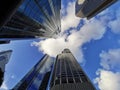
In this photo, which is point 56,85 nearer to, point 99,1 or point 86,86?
point 86,86

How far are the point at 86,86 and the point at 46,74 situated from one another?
84488mm

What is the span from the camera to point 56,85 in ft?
301

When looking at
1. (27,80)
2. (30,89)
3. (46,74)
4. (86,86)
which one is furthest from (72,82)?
(46,74)

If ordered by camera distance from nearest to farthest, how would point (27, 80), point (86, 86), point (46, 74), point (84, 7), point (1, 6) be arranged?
point (1, 6) < point (86, 86) < point (27, 80) < point (84, 7) < point (46, 74)

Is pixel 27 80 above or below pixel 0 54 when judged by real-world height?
below

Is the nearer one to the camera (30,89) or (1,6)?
(1,6)

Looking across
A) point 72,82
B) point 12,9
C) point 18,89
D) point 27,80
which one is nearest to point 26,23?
point 12,9

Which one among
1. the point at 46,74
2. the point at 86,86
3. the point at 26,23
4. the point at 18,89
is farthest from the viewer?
the point at 46,74

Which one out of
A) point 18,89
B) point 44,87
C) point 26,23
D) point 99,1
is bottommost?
point 44,87

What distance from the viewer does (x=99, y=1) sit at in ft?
316

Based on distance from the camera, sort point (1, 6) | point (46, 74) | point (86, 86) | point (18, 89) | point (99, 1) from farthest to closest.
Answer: point (46, 74) < point (18, 89) < point (99, 1) < point (86, 86) < point (1, 6)

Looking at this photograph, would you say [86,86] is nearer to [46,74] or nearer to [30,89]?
[30,89]

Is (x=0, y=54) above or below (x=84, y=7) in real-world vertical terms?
below

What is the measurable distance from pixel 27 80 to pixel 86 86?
47571 millimetres
